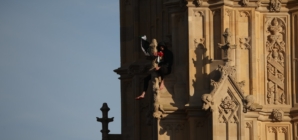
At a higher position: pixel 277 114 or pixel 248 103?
pixel 248 103

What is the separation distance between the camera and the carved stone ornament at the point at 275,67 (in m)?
75.9

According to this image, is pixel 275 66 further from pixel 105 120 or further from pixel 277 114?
pixel 105 120

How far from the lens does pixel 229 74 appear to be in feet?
243

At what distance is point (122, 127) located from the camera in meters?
80.1

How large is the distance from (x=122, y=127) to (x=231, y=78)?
682 centimetres

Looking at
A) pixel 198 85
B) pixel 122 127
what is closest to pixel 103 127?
pixel 122 127

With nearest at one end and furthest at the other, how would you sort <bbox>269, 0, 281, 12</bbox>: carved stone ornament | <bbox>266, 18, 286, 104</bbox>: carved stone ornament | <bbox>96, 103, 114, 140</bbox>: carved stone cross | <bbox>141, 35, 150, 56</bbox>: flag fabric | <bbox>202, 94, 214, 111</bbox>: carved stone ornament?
<bbox>202, 94, 214, 111</bbox>: carved stone ornament, <bbox>266, 18, 286, 104</bbox>: carved stone ornament, <bbox>269, 0, 281, 12</bbox>: carved stone ornament, <bbox>141, 35, 150, 56</bbox>: flag fabric, <bbox>96, 103, 114, 140</bbox>: carved stone cross

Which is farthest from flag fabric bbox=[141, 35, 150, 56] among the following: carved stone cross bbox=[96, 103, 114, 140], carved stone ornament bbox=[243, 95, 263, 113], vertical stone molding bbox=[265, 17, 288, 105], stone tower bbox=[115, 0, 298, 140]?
carved stone cross bbox=[96, 103, 114, 140]

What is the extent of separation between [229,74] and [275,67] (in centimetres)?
229

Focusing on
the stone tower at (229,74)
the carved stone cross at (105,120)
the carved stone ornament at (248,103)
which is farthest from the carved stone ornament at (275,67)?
the carved stone cross at (105,120)

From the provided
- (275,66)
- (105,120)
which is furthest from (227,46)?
(105,120)

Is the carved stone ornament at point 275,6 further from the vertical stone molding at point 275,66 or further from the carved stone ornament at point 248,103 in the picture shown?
the carved stone ornament at point 248,103

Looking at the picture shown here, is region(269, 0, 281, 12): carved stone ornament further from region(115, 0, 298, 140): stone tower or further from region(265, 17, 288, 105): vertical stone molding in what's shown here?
region(265, 17, 288, 105): vertical stone molding

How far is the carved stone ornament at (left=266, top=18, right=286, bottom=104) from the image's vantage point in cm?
7594
